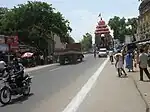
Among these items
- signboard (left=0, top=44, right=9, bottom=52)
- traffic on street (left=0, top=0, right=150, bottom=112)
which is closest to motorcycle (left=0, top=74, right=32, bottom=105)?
traffic on street (left=0, top=0, right=150, bottom=112)

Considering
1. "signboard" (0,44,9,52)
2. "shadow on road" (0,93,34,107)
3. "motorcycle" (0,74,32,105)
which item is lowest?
"shadow on road" (0,93,34,107)

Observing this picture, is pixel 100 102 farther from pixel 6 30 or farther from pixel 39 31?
pixel 6 30

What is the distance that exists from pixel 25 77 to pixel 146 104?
5.39 metres

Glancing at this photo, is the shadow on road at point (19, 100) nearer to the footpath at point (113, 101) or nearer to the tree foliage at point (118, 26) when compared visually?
the footpath at point (113, 101)

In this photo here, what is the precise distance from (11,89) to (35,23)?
5562 centimetres

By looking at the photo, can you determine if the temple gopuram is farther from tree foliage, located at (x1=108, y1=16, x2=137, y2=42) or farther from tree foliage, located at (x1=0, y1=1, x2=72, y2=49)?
tree foliage, located at (x1=0, y1=1, x2=72, y2=49)

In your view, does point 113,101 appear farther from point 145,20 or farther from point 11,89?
point 145,20

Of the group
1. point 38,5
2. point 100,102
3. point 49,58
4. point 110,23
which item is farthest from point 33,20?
point 110,23

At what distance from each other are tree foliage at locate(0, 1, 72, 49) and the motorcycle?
5028 centimetres

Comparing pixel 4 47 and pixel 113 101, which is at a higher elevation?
pixel 4 47

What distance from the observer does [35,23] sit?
6862 centimetres

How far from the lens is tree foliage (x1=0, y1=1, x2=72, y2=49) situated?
2613 inches

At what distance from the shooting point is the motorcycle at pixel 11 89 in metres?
13.0

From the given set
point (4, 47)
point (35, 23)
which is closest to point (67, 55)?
point (4, 47)
